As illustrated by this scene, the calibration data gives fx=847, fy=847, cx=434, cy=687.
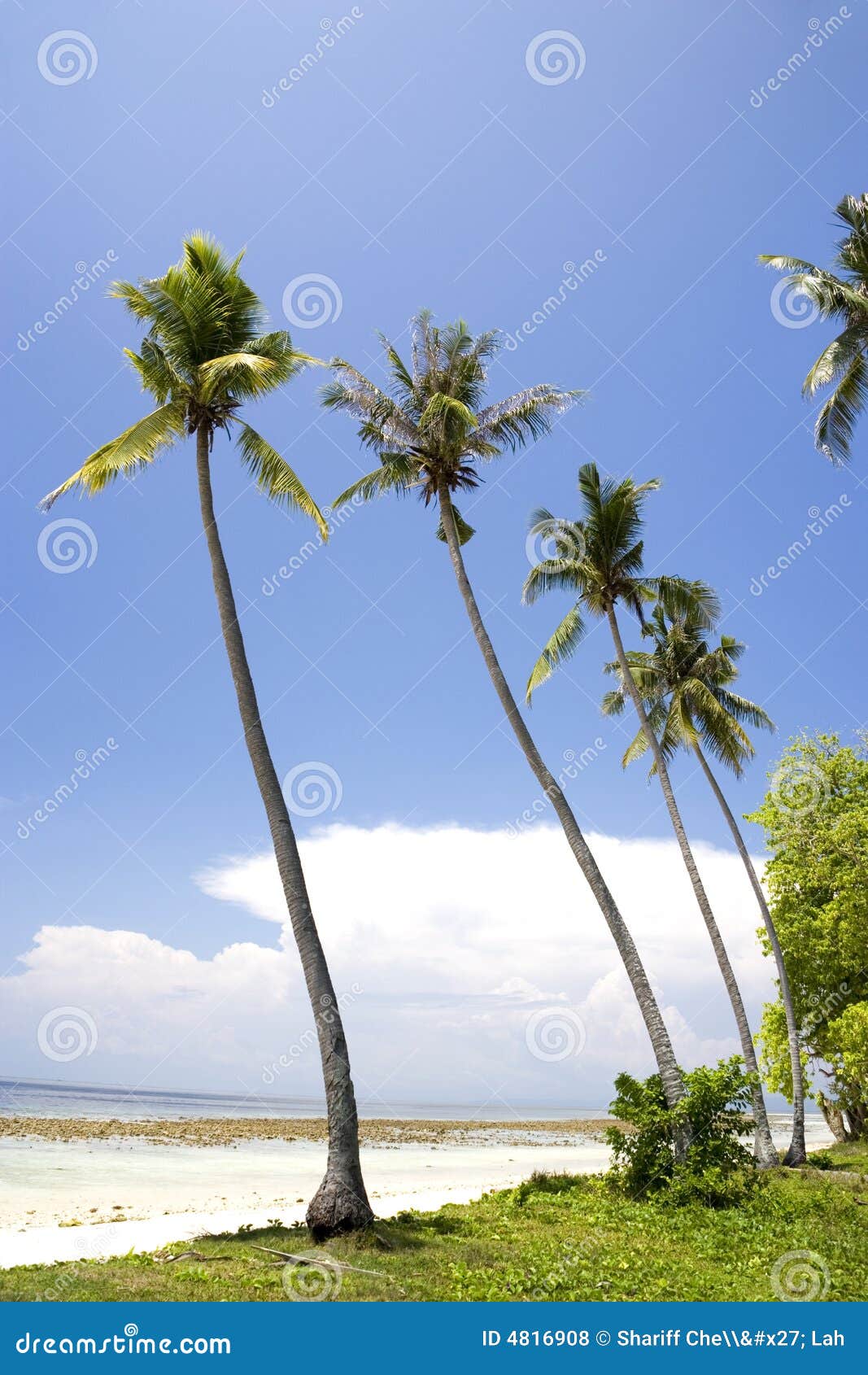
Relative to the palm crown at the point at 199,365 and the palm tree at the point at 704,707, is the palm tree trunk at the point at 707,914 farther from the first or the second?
the palm crown at the point at 199,365

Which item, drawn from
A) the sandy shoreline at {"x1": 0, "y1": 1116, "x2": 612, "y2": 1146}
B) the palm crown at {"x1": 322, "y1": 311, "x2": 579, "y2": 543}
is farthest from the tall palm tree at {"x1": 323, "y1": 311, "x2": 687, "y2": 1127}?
the sandy shoreline at {"x1": 0, "y1": 1116, "x2": 612, "y2": 1146}

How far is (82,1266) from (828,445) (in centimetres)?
1650

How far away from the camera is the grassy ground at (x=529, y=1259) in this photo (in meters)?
7.84

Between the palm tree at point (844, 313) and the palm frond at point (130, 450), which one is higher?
the palm tree at point (844, 313)

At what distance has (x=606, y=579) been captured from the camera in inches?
765

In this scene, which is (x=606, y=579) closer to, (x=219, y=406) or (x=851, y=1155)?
(x=219, y=406)

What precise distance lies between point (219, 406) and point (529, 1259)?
1276cm

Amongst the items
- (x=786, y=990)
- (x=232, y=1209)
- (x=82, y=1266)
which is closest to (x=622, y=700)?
(x=786, y=990)

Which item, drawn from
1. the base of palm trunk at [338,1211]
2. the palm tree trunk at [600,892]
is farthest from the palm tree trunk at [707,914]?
the base of palm trunk at [338,1211]

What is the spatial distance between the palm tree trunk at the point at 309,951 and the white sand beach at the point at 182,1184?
2265 mm

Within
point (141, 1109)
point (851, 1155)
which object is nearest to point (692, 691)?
Answer: point (851, 1155)

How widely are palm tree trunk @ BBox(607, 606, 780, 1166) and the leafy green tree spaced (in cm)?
297

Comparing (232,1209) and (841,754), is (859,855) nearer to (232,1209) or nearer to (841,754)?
(841,754)

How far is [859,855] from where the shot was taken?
22.8 metres
